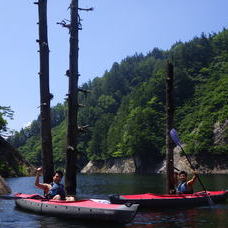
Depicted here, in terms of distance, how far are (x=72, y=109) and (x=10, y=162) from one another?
156ft

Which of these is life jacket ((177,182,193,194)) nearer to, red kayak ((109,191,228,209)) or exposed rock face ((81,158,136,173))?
red kayak ((109,191,228,209))

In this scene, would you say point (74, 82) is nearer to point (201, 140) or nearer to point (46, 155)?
point (46, 155)

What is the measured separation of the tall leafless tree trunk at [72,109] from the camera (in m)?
17.7

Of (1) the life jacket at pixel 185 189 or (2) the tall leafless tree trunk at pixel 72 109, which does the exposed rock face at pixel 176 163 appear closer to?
(1) the life jacket at pixel 185 189

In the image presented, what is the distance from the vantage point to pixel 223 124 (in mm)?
100562

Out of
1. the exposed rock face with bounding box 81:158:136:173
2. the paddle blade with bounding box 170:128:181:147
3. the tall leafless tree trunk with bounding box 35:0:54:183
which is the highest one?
the tall leafless tree trunk with bounding box 35:0:54:183

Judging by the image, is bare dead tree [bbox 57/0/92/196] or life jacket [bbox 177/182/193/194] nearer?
bare dead tree [bbox 57/0/92/196]

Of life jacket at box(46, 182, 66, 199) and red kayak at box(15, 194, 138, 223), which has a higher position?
life jacket at box(46, 182, 66, 199)

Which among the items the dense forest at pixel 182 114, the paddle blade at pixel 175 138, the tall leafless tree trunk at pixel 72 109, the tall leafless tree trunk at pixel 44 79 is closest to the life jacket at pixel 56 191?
the tall leafless tree trunk at pixel 72 109

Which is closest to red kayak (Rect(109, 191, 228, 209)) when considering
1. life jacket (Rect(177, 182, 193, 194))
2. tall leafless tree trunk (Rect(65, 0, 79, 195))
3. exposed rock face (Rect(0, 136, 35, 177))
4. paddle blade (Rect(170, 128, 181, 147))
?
life jacket (Rect(177, 182, 193, 194))

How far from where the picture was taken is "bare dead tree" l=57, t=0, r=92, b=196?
17.7 metres

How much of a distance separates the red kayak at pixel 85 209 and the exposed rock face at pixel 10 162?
45.2 meters

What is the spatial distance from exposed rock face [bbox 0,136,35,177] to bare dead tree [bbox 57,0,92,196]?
4359cm

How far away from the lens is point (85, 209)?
1366cm
